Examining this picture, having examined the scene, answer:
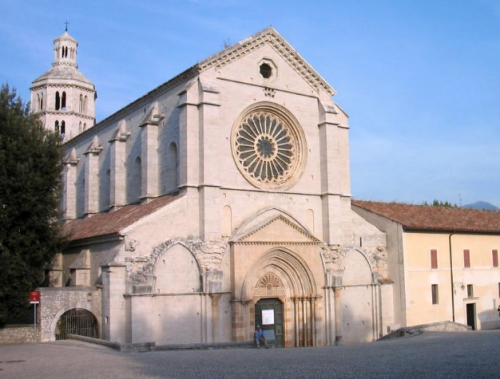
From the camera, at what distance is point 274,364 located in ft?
59.0

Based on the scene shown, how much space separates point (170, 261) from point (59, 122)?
27.2 meters

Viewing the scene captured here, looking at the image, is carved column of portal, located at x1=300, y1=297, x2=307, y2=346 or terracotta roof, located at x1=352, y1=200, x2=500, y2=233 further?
terracotta roof, located at x1=352, y1=200, x2=500, y2=233

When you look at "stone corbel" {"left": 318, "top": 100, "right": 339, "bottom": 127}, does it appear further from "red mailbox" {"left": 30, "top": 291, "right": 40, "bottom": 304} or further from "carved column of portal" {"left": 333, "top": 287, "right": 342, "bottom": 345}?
"red mailbox" {"left": 30, "top": 291, "right": 40, "bottom": 304}

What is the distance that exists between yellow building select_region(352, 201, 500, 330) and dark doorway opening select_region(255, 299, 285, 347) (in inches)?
327

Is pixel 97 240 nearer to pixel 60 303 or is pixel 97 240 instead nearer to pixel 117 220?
pixel 117 220

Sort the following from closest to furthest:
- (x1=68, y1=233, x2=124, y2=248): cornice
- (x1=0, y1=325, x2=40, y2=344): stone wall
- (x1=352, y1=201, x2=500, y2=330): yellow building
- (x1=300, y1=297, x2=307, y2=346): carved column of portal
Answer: (x1=0, y1=325, x2=40, y2=344): stone wall, (x1=68, y1=233, x2=124, y2=248): cornice, (x1=300, y1=297, x2=307, y2=346): carved column of portal, (x1=352, y1=201, x2=500, y2=330): yellow building

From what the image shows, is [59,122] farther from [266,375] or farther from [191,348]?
[266,375]

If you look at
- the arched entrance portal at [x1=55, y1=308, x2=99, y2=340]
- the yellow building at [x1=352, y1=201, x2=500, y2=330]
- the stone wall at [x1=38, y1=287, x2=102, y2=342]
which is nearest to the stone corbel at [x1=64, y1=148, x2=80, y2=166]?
the arched entrance portal at [x1=55, y1=308, x2=99, y2=340]

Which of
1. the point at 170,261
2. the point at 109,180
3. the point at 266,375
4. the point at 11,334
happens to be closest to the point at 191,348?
the point at 170,261

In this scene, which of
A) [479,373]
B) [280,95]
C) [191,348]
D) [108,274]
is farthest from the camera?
[280,95]

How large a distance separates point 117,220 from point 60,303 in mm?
6026

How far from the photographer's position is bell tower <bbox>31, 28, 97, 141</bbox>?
5181cm

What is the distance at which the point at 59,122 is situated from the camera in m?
51.9

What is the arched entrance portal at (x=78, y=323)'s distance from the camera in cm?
2862
